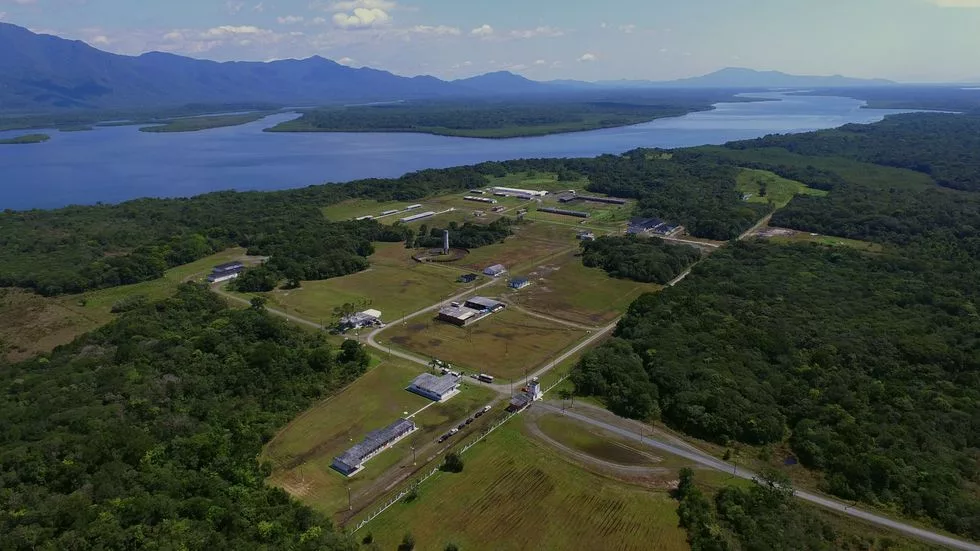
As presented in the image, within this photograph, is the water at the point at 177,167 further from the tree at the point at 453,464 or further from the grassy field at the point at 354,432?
the tree at the point at 453,464

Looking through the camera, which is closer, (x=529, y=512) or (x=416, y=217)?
(x=529, y=512)

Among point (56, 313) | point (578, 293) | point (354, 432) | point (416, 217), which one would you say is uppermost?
point (416, 217)

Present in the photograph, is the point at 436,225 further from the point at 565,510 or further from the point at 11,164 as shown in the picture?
the point at 11,164

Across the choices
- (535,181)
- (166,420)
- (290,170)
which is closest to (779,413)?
(166,420)

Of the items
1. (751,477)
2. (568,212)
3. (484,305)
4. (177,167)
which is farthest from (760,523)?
(177,167)

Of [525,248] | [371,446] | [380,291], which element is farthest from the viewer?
[525,248]

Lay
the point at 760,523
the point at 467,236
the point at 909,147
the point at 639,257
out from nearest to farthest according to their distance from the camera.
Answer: the point at 760,523, the point at 639,257, the point at 467,236, the point at 909,147

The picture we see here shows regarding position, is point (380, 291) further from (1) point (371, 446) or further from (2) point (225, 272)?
(1) point (371, 446)

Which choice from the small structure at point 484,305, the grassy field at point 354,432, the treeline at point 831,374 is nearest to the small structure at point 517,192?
the treeline at point 831,374
